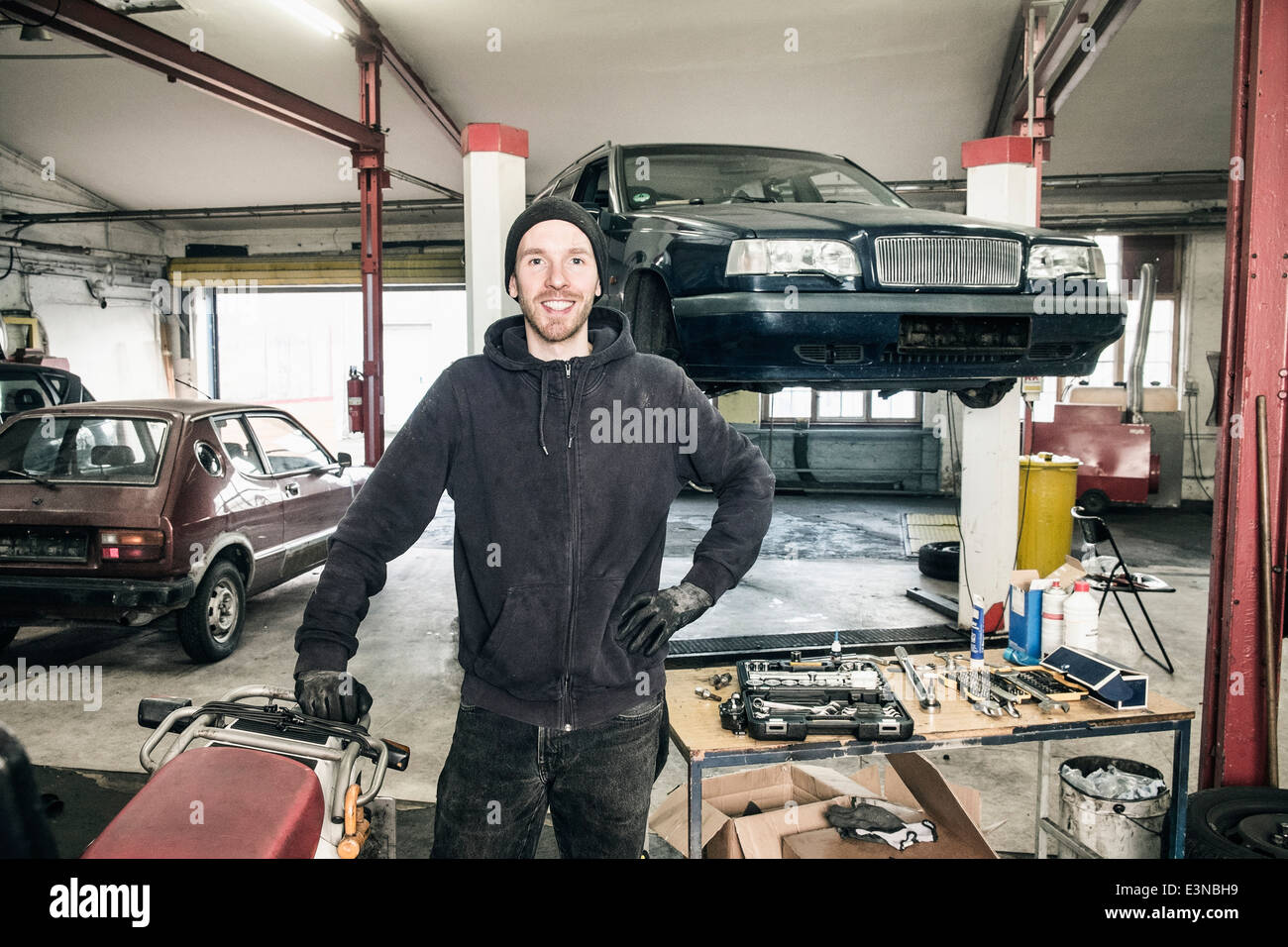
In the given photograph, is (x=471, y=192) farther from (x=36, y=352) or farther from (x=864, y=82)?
(x=36, y=352)

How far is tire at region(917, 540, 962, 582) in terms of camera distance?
625 centimetres

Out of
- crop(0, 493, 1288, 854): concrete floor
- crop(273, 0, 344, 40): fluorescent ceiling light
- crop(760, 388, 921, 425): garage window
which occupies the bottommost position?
crop(0, 493, 1288, 854): concrete floor

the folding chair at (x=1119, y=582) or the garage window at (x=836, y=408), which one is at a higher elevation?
the garage window at (x=836, y=408)

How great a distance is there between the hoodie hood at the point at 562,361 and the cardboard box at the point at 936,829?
1228mm

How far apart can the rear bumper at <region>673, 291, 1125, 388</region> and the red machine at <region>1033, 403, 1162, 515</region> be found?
21.3 feet

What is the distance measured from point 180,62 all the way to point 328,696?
5.10m

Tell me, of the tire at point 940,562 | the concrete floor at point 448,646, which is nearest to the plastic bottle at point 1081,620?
the concrete floor at point 448,646

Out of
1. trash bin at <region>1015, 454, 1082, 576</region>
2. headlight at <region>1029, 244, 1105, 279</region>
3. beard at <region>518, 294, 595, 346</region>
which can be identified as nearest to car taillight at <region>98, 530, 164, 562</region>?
beard at <region>518, 294, 595, 346</region>

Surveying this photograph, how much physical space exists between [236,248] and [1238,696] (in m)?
14.5

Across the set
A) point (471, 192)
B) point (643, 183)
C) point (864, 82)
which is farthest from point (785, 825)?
point (864, 82)

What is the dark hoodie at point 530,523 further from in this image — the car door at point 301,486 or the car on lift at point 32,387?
the car on lift at point 32,387

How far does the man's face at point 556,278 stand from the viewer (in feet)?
5.62

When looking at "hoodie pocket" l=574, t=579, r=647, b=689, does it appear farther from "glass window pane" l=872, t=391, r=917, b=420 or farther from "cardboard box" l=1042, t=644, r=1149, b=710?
"glass window pane" l=872, t=391, r=917, b=420

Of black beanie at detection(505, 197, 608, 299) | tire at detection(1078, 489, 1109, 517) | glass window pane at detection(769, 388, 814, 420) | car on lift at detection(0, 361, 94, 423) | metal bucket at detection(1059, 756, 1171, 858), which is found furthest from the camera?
glass window pane at detection(769, 388, 814, 420)
